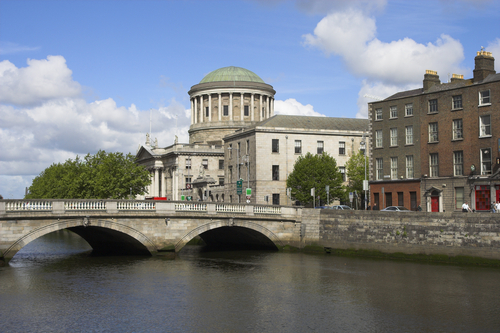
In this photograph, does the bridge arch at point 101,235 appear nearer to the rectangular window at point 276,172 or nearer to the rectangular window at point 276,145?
the rectangular window at point 276,172

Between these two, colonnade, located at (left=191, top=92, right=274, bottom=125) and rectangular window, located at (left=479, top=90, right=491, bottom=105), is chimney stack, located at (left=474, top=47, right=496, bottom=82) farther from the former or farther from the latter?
colonnade, located at (left=191, top=92, right=274, bottom=125)

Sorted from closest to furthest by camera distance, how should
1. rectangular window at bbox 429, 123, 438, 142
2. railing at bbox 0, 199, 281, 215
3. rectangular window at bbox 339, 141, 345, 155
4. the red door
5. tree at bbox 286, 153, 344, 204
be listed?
1. railing at bbox 0, 199, 281, 215
2. the red door
3. rectangular window at bbox 429, 123, 438, 142
4. tree at bbox 286, 153, 344, 204
5. rectangular window at bbox 339, 141, 345, 155

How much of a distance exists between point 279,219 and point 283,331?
1142 inches

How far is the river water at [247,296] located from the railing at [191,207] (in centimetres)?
449

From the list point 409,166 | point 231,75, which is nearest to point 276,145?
point 409,166

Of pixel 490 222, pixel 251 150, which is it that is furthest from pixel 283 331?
pixel 251 150

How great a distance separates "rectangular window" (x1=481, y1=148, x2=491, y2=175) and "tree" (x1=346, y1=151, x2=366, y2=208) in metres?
32.4

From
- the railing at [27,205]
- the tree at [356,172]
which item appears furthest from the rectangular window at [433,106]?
the railing at [27,205]

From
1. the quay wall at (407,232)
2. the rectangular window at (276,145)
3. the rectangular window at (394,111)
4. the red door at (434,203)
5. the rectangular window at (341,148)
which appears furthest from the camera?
the rectangular window at (341,148)

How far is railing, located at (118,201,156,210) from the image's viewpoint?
48875 mm

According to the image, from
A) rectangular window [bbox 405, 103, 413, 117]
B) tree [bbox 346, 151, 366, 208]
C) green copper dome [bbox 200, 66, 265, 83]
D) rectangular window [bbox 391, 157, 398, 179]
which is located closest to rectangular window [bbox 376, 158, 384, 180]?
rectangular window [bbox 391, 157, 398, 179]

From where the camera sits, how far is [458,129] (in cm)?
5653

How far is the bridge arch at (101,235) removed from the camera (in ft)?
145

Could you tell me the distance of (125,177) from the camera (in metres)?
90.5
